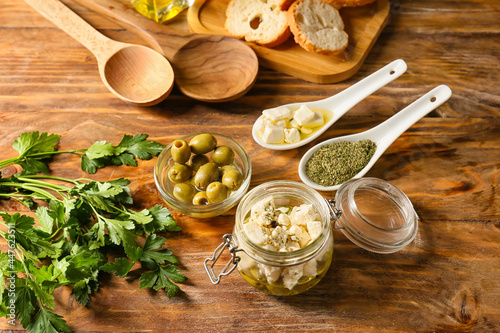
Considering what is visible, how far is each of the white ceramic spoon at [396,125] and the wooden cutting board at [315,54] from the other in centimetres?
32

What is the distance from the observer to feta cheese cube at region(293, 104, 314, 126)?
148 centimetres

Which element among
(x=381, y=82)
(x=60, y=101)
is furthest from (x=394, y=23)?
(x=60, y=101)

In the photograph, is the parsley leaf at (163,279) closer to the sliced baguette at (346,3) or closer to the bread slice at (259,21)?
the bread slice at (259,21)

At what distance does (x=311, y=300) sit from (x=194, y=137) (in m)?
0.65

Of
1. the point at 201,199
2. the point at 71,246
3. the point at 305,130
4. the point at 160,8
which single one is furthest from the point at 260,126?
the point at 160,8

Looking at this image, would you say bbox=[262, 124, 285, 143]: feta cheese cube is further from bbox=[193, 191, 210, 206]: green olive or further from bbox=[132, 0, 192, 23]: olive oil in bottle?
bbox=[132, 0, 192, 23]: olive oil in bottle

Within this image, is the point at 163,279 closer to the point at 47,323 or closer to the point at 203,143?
the point at 47,323

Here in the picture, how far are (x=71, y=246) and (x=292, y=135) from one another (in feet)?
2.68

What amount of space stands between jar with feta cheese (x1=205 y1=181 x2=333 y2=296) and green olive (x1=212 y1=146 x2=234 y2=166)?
0.22 m

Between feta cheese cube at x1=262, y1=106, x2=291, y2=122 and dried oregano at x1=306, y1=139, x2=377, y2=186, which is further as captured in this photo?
feta cheese cube at x1=262, y1=106, x2=291, y2=122

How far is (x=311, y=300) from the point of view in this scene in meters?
1.19

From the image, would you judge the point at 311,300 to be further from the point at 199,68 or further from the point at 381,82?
the point at 199,68

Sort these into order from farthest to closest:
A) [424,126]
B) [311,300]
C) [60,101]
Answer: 1. [60,101]
2. [424,126]
3. [311,300]

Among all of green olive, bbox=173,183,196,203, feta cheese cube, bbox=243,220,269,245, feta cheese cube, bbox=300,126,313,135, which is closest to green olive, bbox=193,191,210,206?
green olive, bbox=173,183,196,203
